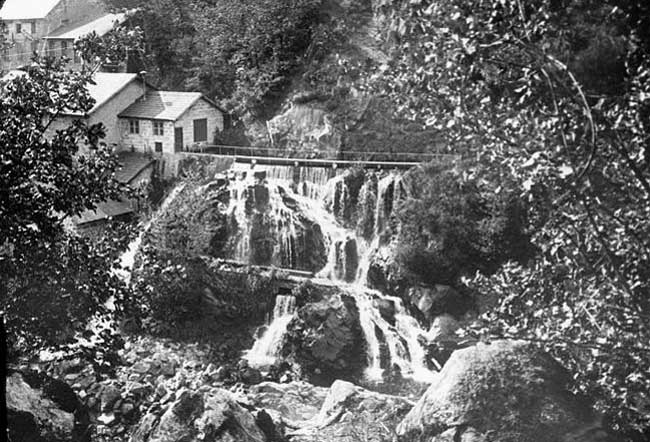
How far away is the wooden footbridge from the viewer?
3.57 m

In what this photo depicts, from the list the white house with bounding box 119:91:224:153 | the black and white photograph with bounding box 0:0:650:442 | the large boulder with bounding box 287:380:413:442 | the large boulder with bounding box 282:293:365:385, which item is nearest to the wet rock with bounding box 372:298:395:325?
the black and white photograph with bounding box 0:0:650:442

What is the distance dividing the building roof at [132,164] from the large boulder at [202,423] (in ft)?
2.88

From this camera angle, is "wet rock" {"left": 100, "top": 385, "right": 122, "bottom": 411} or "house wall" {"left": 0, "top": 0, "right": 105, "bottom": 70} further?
"wet rock" {"left": 100, "top": 385, "right": 122, "bottom": 411}

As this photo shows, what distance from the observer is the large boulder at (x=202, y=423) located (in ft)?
8.18

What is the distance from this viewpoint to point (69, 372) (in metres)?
2.66

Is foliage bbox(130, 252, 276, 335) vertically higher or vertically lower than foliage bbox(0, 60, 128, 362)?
lower

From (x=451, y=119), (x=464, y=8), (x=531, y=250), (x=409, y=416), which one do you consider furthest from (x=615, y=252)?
(x=409, y=416)

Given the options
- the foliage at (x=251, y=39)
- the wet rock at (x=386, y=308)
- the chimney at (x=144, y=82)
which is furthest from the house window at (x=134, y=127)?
the wet rock at (x=386, y=308)

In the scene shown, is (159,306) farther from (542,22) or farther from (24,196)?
(542,22)

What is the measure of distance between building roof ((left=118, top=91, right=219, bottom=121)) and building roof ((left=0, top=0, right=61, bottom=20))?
45 centimetres

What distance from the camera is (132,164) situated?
3.07 m

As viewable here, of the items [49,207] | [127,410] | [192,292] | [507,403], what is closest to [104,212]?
[49,207]

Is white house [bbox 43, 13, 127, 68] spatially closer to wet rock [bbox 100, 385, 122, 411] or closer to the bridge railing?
the bridge railing

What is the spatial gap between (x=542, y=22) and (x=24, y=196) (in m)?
1.36
